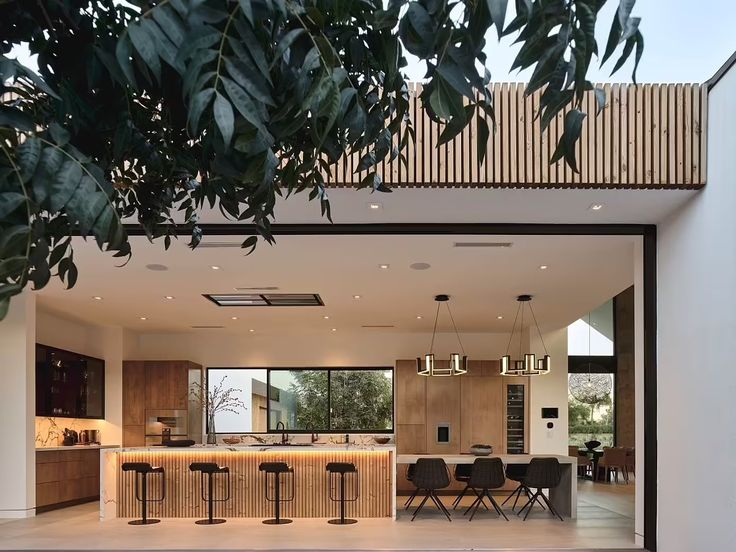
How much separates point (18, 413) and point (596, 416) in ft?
42.0

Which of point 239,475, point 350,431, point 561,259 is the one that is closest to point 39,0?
point 561,259

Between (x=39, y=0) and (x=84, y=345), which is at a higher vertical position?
(x=39, y=0)

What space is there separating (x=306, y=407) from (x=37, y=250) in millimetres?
14295

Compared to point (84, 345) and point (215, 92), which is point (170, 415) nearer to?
point (84, 345)

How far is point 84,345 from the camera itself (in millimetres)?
13820

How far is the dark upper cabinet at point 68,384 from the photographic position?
11.9m

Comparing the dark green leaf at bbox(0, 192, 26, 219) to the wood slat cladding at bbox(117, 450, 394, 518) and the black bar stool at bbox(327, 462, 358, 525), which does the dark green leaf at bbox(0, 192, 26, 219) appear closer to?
the black bar stool at bbox(327, 462, 358, 525)

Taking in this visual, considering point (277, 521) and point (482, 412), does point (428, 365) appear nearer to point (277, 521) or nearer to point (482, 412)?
point (277, 521)

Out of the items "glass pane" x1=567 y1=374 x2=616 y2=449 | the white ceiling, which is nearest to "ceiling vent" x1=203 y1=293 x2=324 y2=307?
the white ceiling

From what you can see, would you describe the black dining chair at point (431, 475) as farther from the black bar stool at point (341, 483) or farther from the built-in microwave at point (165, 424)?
Answer: the built-in microwave at point (165, 424)

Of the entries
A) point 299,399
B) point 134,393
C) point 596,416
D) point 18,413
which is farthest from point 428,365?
point 596,416

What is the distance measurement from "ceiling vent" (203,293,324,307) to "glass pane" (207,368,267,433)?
4175 millimetres

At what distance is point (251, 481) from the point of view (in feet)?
34.4

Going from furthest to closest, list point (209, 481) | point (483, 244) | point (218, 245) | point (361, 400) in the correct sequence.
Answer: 1. point (361, 400)
2. point (209, 481)
3. point (483, 244)
4. point (218, 245)
